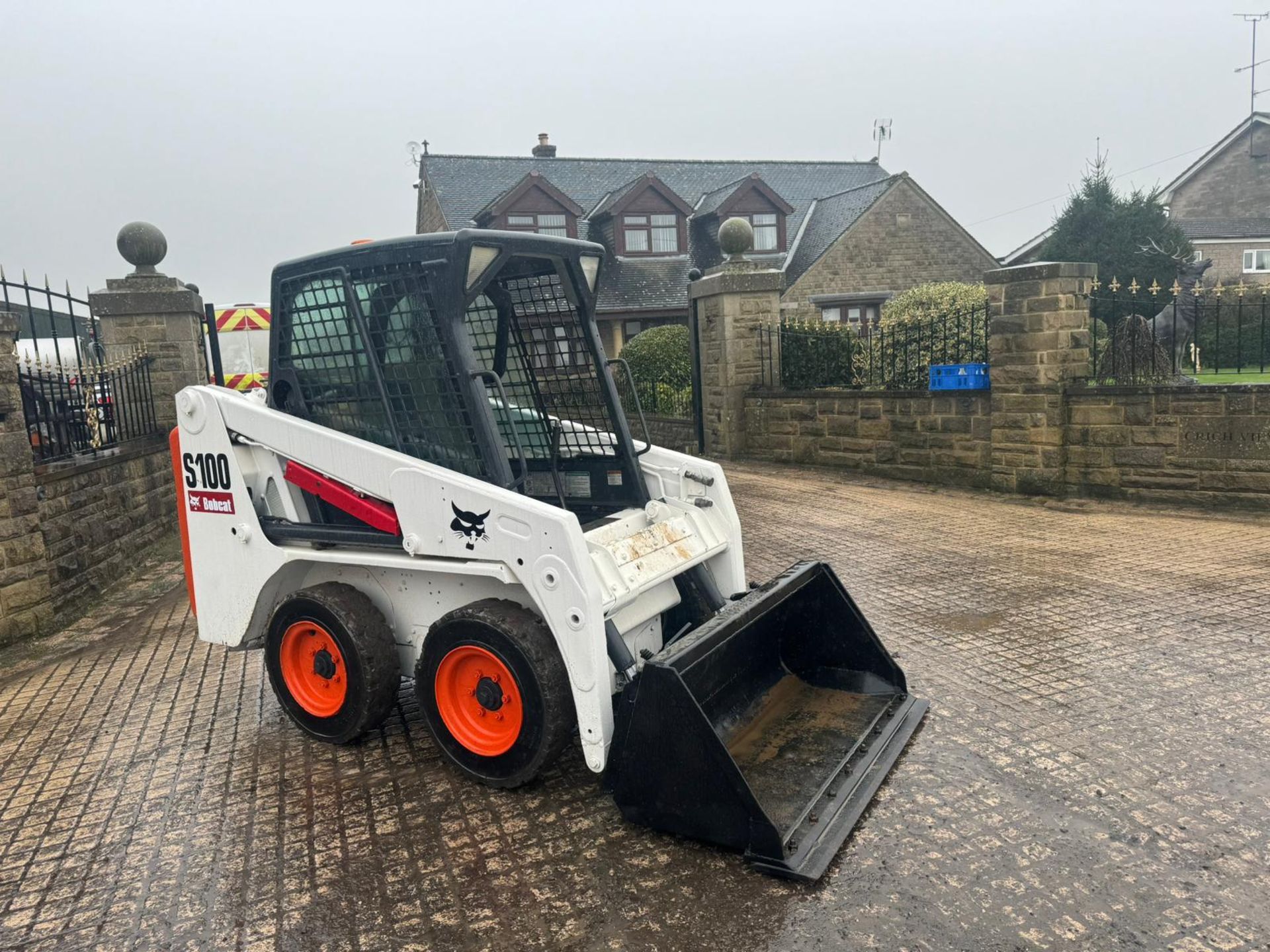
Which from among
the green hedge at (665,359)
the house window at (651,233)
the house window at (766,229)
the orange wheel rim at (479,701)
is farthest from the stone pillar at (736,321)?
the house window at (766,229)

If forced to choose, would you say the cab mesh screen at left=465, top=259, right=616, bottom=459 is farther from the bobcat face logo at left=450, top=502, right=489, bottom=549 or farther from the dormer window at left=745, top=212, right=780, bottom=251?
the dormer window at left=745, top=212, right=780, bottom=251

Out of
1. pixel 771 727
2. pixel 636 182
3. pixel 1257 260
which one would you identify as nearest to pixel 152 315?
pixel 771 727

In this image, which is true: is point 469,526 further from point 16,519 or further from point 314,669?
point 16,519

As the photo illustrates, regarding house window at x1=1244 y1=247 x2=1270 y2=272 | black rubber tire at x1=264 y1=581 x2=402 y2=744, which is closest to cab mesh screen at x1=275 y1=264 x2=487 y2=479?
black rubber tire at x1=264 y1=581 x2=402 y2=744

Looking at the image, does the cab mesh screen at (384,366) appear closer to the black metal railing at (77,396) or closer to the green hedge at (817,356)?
the black metal railing at (77,396)

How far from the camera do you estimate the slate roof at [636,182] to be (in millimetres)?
26406

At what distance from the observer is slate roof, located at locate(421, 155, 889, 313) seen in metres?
26.4

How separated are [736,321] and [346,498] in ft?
31.4

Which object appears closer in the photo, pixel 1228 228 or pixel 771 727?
pixel 771 727

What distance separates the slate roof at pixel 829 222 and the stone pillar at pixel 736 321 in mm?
13109

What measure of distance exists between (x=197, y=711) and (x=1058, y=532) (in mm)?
6677

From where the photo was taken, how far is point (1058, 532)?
7.75 m

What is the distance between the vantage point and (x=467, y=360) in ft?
12.1

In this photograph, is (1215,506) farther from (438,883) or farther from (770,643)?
(438,883)
